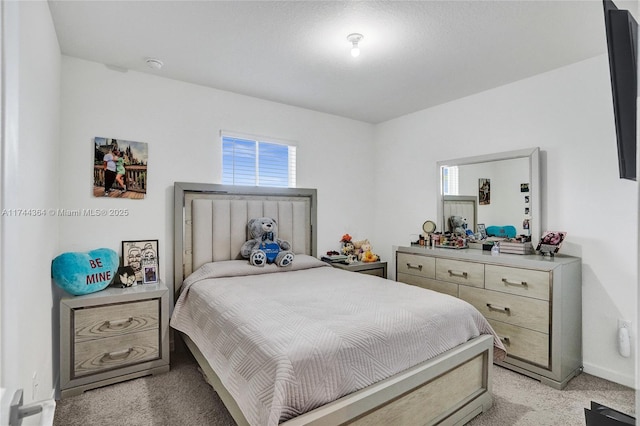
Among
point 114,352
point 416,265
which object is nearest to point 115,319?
point 114,352

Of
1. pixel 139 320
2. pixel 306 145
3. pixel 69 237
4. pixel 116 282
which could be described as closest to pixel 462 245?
pixel 306 145

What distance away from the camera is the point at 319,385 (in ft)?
4.44

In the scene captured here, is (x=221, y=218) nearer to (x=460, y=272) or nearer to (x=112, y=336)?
(x=112, y=336)

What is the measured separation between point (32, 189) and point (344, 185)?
10.2 ft

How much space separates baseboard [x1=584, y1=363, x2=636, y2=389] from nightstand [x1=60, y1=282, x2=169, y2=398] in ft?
10.8

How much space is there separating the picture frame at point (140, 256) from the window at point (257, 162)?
0.92 metres

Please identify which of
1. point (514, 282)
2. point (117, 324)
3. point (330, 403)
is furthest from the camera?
point (514, 282)

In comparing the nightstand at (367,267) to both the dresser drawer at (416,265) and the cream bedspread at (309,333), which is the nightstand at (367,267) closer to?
the dresser drawer at (416,265)

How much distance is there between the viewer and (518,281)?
257 cm

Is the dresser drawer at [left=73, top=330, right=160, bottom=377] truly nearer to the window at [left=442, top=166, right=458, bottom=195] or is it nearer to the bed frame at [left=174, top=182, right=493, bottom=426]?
the bed frame at [left=174, top=182, right=493, bottom=426]

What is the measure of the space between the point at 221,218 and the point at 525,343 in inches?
109

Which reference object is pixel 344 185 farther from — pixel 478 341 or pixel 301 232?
pixel 478 341

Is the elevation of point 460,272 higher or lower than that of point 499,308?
higher

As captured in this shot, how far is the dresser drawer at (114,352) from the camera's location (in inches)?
88.3
